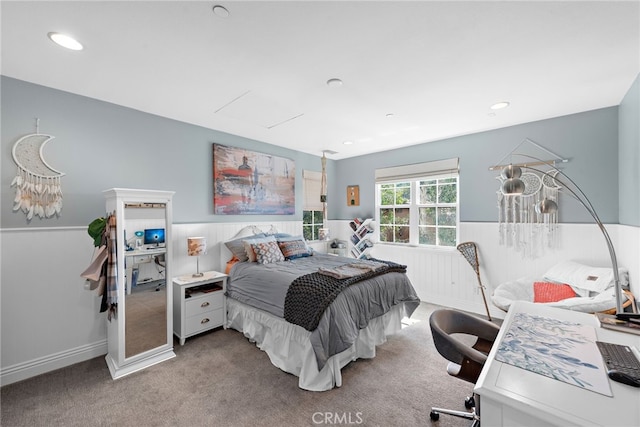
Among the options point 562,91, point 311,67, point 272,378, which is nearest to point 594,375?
point 272,378

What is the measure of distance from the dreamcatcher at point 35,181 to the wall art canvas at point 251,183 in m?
1.59

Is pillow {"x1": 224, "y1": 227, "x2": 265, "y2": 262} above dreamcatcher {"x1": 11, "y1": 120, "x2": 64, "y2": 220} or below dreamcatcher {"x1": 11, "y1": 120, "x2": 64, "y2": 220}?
below

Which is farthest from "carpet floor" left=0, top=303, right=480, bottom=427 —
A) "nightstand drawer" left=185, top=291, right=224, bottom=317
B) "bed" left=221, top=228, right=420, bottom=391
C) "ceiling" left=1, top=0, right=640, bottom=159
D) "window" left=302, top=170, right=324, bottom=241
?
"window" left=302, top=170, right=324, bottom=241

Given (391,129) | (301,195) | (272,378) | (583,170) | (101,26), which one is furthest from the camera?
(301,195)

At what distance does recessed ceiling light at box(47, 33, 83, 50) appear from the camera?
5.91ft

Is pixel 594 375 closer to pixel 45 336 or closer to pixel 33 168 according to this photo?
pixel 45 336

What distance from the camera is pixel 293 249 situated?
149 inches

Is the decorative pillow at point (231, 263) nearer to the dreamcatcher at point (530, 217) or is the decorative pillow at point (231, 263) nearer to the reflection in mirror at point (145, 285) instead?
the reflection in mirror at point (145, 285)

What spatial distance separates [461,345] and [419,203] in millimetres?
3247

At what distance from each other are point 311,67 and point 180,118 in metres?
1.99

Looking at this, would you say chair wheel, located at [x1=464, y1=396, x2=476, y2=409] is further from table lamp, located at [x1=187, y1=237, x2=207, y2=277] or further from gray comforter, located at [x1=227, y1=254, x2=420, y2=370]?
table lamp, located at [x1=187, y1=237, x2=207, y2=277]

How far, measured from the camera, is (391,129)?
3.69 m

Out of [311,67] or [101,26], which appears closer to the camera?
[101,26]

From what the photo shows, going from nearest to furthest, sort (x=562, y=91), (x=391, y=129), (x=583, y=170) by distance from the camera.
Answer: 1. (x=562, y=91)
2. (x=583, y=170)
3. (x=391, y=129)
